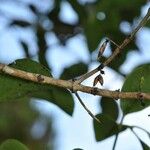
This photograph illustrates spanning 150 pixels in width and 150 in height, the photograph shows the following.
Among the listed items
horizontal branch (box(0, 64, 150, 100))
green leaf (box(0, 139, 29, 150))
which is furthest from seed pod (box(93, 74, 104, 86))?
green leaf (box(0, 139, 29, 150))

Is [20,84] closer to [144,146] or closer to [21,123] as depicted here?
[144,146]

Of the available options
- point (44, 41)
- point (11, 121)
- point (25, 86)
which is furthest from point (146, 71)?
point (11, 121)

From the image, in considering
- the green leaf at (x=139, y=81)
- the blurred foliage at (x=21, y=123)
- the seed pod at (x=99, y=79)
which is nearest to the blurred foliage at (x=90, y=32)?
the green leaf at (x=139, y=81)

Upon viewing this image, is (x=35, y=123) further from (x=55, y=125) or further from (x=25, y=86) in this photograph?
(x=25, y=86)

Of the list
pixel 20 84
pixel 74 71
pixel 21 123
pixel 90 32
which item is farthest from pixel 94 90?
pixel 21 123

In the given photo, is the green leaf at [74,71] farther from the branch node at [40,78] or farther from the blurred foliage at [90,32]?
the branch node at [40,78]

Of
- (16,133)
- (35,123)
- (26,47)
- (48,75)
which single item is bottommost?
(48,75)
